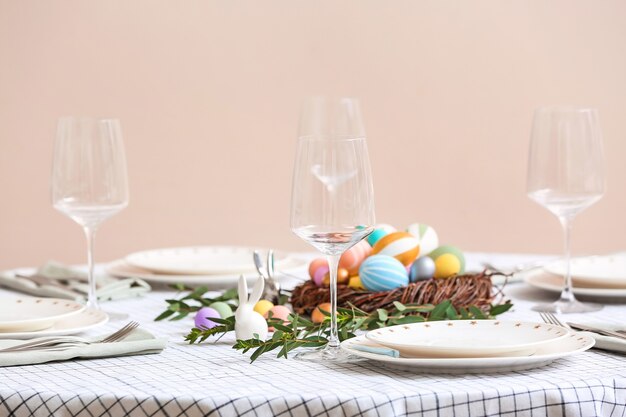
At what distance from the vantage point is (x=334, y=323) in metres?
1.17

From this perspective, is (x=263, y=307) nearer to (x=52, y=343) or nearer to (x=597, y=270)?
(x=52, y=343)

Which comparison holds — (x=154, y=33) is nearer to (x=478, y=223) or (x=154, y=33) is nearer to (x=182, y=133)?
(x=182, y=133)

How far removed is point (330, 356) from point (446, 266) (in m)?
0.41

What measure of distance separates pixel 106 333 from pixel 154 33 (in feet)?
9.64

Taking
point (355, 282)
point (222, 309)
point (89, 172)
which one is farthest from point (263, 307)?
point (89, 172)

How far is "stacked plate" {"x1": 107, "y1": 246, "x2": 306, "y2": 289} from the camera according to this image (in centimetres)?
186

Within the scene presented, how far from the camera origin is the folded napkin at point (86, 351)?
1152 mm

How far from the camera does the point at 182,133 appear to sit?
4199mm

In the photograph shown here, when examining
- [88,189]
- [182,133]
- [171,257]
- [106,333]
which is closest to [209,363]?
[106,333]

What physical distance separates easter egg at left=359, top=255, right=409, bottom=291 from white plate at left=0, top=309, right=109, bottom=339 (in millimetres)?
387

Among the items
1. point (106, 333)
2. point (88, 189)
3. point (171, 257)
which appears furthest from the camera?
point (171, 257)

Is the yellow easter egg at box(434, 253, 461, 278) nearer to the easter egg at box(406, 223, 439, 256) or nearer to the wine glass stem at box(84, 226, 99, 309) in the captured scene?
the easter egg at box(406, 223, 439, 256)

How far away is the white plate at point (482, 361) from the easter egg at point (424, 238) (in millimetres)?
531

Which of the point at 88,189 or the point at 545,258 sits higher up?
the point at 88,189
